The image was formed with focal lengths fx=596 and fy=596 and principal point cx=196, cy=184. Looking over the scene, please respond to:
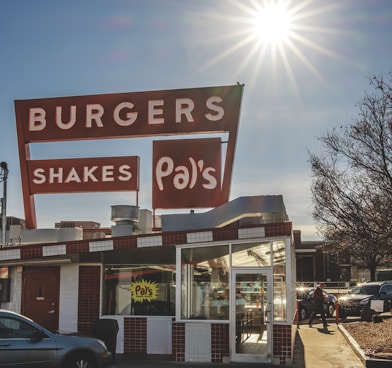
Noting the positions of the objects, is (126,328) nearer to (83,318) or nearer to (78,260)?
(83,318)

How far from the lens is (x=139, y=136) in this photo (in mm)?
18016

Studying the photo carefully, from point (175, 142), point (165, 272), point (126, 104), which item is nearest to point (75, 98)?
point (126, 104)

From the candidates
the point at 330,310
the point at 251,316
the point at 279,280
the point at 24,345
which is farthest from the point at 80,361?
the point at 330,310

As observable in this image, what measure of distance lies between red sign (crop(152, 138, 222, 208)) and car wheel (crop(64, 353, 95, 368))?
7.44 meters

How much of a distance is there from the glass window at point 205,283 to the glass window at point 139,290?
2.12 feet

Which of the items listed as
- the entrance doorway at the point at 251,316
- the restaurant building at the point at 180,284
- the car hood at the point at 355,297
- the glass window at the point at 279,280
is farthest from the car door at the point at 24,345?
the car hood at the point at 355,297

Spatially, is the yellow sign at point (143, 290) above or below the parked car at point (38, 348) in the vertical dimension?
above

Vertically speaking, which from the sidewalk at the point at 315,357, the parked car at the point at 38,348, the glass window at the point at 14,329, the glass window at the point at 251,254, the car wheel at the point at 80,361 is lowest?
the sidewalk at the point at 315,357

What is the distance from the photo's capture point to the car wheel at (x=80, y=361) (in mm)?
10328

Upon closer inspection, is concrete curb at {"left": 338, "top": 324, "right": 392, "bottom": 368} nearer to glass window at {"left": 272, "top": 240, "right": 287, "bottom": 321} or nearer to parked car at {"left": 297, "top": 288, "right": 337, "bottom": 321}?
glass window at {"left": 272, "top": 240, "right": 287, "bottom": 321}

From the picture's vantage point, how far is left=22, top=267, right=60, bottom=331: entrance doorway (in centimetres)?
1489

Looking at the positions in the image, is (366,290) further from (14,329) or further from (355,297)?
(14,329)

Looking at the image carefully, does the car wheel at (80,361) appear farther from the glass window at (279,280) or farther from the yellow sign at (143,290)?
the glass window at (279,280)

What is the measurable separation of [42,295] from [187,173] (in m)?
5.37
